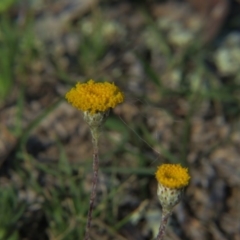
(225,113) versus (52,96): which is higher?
(52,96)

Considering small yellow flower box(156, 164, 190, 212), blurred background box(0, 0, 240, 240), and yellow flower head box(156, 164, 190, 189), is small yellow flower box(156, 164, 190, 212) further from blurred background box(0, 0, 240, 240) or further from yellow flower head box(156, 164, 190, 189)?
blurred background box(0, 0, 240, 240)

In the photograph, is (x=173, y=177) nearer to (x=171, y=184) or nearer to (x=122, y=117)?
(x=171, y=184)

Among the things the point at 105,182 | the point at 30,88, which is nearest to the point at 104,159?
the point at 105,182

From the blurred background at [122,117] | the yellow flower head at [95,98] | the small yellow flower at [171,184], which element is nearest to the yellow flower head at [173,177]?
the small yellow flower at [171,184]

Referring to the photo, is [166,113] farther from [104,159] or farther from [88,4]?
[88,4]

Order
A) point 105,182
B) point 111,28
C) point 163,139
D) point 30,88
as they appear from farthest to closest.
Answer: point 111,28, point 30,88, point 163,139, point 105,182
